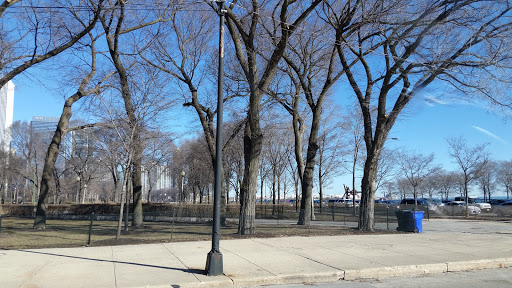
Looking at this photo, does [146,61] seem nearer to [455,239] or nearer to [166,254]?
[166,254]

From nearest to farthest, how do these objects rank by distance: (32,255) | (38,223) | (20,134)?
(32,255) < (38,223) < (20,134)

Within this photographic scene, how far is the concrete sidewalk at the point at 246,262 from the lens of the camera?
25.6ft

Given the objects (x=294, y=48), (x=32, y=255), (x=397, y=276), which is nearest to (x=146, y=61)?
(x=294, y=48)

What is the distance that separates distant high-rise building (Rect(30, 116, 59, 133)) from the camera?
5791 cm

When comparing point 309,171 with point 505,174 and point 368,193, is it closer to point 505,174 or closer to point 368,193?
point 368,193

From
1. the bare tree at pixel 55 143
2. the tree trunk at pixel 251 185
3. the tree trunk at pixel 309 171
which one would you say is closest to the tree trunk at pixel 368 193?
the tree trunk at pixel 309 171

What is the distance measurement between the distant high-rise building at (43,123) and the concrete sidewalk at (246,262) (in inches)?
2072

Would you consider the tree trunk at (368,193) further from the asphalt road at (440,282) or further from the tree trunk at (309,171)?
the asphalt road at (440,282)

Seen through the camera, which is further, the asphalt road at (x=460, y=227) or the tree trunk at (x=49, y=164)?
the tree trunk at (x=49, y=164)

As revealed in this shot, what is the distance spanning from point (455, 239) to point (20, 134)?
58.0 m

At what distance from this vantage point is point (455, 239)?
15078 millimetres

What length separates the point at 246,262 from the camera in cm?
970

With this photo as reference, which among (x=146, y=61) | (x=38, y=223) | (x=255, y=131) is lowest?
(x=38, y=223)

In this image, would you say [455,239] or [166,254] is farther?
[455,239]
